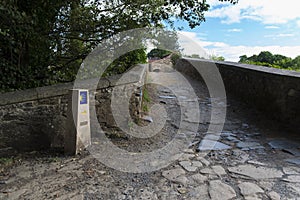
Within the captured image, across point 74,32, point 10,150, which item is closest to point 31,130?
point 10,150

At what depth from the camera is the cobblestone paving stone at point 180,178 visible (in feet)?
6.48

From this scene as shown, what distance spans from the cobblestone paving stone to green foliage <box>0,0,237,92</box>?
1328mm

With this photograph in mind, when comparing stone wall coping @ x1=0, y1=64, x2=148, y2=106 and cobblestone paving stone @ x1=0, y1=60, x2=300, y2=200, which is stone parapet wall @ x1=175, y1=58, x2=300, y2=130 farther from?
stone wall coping @ x1=0, y1=64, x2=148, y2=106

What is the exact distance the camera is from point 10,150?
277 centimetres

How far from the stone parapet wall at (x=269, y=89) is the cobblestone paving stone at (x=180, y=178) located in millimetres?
726

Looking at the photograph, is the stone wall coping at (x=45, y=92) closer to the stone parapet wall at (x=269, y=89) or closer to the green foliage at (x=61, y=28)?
the green foliage at (x=61, y=28)

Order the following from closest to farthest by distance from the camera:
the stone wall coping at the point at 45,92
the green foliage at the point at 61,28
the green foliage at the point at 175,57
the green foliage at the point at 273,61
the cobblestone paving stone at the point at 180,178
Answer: the cobblestone paving stone at the point at 180,178
the stone wall coping at the point at 45,92
the green foliage at the point at 61,28
the green foliage at the point at 273,61
the green foliage at the point at 175,57

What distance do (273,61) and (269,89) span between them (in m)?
3.20

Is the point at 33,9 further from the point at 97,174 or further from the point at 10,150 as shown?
the point at 97,174

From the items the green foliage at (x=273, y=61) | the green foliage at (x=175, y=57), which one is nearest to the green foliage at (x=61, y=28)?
the green foliage at (x=273, y=61)

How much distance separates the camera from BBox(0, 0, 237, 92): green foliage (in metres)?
2.96

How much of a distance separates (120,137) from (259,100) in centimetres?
279

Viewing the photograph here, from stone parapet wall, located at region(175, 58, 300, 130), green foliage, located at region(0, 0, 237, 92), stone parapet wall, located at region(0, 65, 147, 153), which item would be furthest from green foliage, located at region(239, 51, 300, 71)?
stone parapet wall, located at region(0, 65, 147, 153)

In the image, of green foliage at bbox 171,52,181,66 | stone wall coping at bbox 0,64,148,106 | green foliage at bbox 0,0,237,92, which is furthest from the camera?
green foliage at bbox 171,52,181,66
